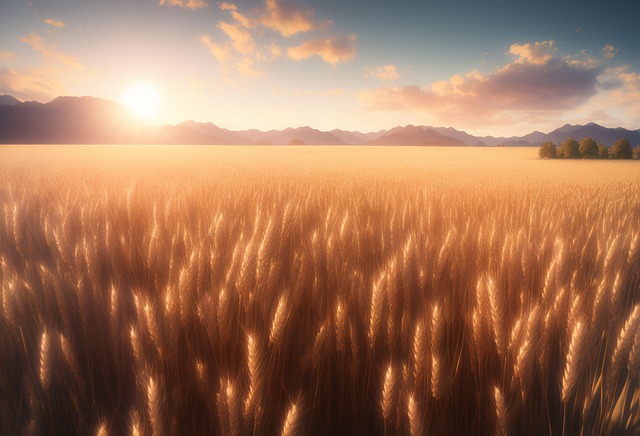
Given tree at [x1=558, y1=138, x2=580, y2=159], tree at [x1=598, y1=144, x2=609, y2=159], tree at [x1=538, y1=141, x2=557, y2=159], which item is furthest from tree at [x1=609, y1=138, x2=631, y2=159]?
tree at [x1=538, y1=141, x2=557, y2=159]

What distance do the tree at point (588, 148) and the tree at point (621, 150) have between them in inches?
59.2

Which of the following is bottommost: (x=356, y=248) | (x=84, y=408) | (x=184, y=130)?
(x=84, y=408)

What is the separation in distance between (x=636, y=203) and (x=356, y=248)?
10.9ft

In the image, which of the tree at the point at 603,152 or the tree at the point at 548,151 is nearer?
the tree at the point at 548,151

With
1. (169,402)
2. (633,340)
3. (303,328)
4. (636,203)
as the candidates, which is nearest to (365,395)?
(303,328)

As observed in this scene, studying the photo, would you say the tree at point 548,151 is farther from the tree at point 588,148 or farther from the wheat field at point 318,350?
the wheat field at point 318,350

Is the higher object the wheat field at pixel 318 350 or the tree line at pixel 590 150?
the tree line at pixel 590 150

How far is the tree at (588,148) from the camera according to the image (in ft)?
92.5

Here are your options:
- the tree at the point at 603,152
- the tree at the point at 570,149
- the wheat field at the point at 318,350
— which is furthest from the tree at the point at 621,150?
the wheat field at the point at 318,350

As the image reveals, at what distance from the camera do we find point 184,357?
0.89 metres

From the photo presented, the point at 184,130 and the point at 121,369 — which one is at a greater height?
the point at 184,130

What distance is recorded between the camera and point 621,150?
28.3 m

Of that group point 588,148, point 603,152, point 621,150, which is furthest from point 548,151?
point 621,150

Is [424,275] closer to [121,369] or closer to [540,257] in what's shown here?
[540,257]
